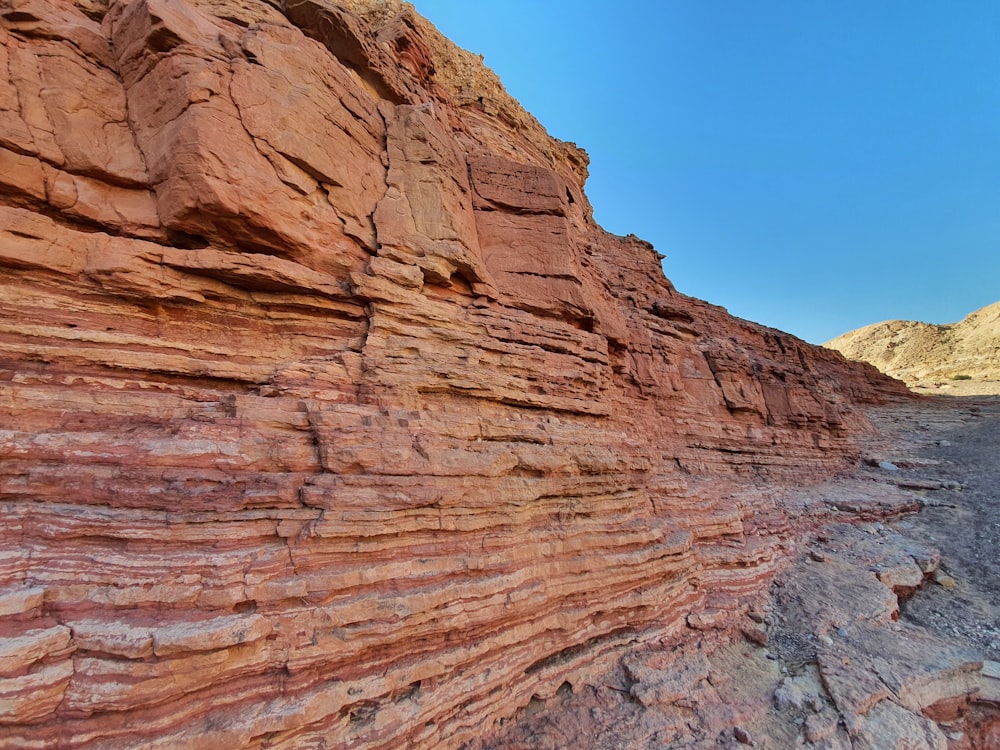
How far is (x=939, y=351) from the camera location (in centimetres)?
3978

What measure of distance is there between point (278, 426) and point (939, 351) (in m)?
59.4

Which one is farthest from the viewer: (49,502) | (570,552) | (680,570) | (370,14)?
(370,14)

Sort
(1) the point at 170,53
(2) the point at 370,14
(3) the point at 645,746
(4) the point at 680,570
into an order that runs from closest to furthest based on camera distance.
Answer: (3) the point at 645,746 < (1) the point at 170,53 < (4) the point at 680,570 < (2) the point at 370,14

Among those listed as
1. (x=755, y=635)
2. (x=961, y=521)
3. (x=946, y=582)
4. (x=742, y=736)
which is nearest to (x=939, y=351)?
(x=961, y=521)

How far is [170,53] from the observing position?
5684mm

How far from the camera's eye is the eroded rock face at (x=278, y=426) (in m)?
3.61

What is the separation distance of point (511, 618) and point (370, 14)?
16.9m

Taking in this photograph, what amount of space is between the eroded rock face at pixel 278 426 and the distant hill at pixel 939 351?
144 feet

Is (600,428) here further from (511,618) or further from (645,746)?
(645,746)

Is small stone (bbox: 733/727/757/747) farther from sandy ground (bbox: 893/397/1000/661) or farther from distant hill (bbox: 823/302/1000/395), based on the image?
distant hill (bbox: 823/302/1000/395)

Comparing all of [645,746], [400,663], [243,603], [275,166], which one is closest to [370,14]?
[275,166]

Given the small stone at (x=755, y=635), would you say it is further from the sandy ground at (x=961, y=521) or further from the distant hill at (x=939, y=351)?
the distant hill at (x=939, y=351)

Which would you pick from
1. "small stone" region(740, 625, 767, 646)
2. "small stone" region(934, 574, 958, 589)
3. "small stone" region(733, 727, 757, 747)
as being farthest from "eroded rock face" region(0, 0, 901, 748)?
"small stone" region(934, 574, 958, 589)

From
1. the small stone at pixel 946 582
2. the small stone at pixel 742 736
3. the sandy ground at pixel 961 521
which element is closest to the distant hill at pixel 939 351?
the sandy ground at pixel 961 521
